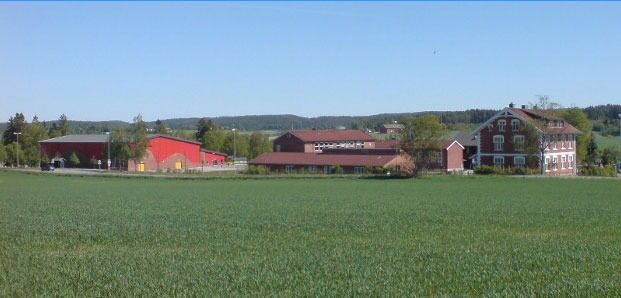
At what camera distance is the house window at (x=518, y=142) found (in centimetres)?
8225

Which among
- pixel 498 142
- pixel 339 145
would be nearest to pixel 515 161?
pixel 498 142

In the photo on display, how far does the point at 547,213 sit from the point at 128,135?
76126 mm

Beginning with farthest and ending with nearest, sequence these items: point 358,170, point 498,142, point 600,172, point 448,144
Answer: point 448,144 < point 358,170 < point 498,142 < point 600,172

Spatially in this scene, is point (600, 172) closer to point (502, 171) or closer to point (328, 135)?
point (502, 171)

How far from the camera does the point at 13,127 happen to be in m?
130

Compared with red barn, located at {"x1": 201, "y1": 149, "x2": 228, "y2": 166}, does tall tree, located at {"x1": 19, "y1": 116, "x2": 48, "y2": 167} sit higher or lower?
higher

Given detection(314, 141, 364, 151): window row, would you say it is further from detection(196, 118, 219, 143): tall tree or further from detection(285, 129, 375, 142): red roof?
detection(196, 118, 219, 143): tall tree

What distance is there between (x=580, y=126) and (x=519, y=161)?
72.2ft

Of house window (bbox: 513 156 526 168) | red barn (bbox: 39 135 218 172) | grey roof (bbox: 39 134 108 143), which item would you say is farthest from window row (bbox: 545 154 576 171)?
grey roof (bbox: 39 134 108 143)

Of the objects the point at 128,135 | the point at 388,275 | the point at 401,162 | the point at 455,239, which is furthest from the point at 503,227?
the point at 128,135

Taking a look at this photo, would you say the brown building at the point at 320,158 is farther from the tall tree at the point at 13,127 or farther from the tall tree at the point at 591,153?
the tall tree at the point at 13,127

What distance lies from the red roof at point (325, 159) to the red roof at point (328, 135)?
15137 mm

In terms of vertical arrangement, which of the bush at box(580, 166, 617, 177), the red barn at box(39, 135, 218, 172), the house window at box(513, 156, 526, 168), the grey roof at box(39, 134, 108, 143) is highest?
the grey roof at box(39, 134, 108, 143)

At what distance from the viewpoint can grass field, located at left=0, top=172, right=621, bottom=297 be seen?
14.3m
